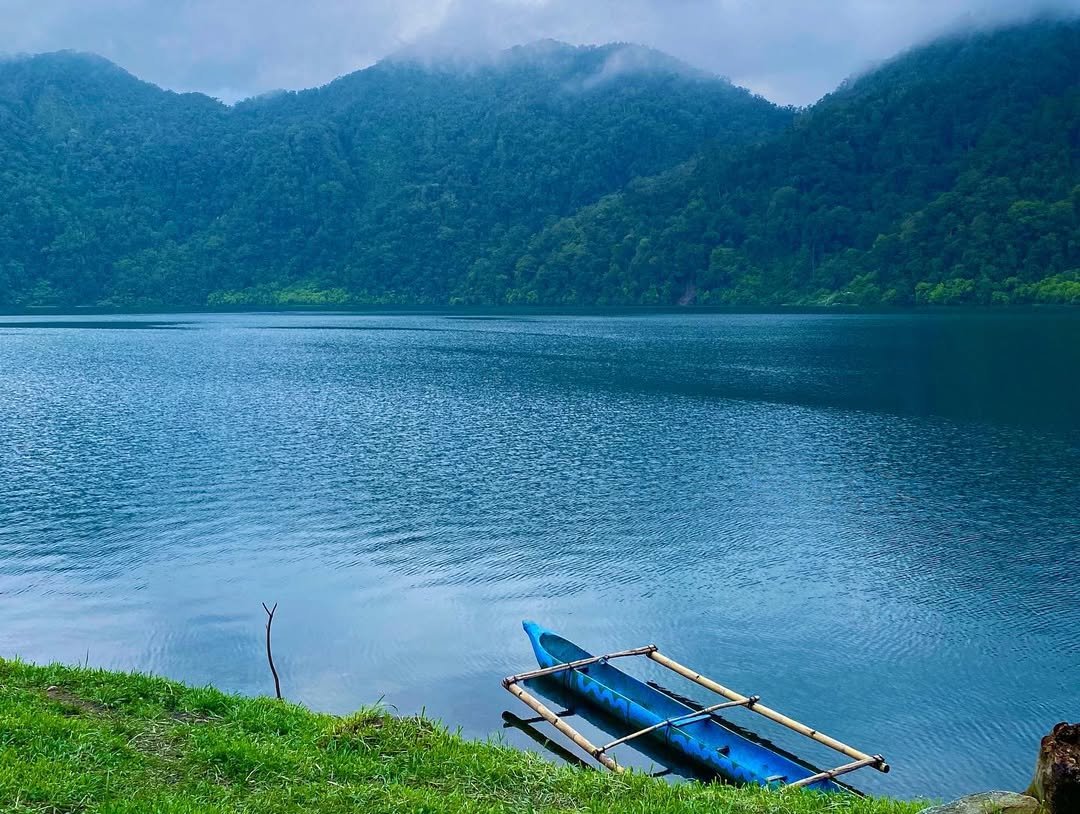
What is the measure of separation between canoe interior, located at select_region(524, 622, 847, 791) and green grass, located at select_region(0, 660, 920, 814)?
3819mm

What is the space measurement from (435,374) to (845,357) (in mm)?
37801

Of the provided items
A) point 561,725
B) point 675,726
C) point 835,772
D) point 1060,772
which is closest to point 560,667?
point 561,725

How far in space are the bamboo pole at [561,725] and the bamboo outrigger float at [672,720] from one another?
0.7 inches

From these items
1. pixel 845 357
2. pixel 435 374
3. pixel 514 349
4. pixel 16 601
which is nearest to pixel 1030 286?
pixel 845 357

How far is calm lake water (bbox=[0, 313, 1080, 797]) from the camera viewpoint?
21734mm

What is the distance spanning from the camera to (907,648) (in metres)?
23.4

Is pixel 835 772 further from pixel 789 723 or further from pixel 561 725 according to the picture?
pixel 561 725

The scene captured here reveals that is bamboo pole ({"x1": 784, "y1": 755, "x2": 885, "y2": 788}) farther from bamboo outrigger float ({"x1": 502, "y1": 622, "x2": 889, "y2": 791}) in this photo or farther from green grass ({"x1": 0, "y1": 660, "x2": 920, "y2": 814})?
green grass ({"x1": 0, "y1": 660, "x2": 920, "y2": 814})

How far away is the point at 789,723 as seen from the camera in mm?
17625

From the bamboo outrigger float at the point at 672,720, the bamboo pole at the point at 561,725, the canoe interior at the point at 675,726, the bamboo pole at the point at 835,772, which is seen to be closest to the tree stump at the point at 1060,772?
the bamboo outrigger float at the point at 672,720

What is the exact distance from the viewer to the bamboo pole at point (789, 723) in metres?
16.2

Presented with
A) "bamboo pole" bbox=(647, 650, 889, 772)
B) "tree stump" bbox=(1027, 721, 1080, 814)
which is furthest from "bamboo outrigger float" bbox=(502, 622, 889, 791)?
"tree stump" bbox=(1027, 721, 1080, 814)

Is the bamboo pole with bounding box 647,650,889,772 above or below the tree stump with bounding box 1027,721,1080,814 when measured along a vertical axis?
below

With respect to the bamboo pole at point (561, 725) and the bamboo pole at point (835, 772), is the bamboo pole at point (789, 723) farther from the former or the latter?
the bamboo pole at point (561, 725)
